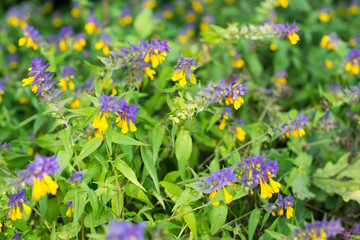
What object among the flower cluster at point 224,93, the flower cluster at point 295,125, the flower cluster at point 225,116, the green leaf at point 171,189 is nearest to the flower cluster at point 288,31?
the flower cluster at point 295,125

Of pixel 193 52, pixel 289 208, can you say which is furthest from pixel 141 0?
pixel 289 208

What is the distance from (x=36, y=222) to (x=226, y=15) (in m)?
3.84

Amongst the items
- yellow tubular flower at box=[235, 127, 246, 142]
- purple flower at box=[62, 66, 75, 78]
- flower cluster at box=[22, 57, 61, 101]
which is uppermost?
flower cluster at box=[22, 57, 61, 101]

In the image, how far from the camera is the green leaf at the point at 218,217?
1924 mm

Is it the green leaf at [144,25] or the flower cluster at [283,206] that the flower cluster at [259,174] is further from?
the green leaf at [144,25]

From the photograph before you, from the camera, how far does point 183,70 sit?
78.5 inches

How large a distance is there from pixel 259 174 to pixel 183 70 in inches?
30.0

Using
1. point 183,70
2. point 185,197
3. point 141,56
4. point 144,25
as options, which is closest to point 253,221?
point 185,197

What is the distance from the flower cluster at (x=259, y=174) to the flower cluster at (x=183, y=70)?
2.01 ft

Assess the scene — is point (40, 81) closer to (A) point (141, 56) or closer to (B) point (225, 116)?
(A) point (141, 56)

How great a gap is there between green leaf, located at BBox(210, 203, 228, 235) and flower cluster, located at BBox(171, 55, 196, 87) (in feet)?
Result: 2.50

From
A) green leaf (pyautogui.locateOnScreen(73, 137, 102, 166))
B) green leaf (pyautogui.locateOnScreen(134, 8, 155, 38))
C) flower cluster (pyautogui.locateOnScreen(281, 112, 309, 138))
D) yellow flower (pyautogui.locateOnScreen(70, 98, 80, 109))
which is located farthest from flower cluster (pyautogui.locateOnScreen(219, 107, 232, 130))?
green leaf (pyautogui.locateOnScreen(134, 8, 155, 38))

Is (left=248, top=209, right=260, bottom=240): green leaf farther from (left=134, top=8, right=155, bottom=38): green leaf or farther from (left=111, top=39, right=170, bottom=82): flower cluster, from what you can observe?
(left=134, top=8, right=155, bottom=38): green leaf

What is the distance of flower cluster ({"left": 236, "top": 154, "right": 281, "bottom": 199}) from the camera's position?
75.4 inches
